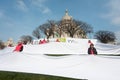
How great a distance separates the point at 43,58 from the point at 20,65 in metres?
1.14

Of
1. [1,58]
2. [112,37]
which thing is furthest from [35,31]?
[1,58]

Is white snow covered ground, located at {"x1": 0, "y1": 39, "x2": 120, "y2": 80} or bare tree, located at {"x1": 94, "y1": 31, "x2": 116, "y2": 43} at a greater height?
bare tree, located at {"x1": 94, "y1": 31, "x2": 116, "y2": 43}

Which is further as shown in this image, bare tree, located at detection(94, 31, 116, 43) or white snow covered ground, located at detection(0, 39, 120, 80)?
bare tree, located at detection(94, 31, 116, 43)

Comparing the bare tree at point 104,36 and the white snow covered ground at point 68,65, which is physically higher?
the bare tree at point 104,36

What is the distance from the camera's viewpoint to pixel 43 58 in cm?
1086

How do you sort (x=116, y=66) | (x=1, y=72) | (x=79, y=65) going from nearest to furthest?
(x=116, y=66), (x=79, y=65), (x=1, y=72)

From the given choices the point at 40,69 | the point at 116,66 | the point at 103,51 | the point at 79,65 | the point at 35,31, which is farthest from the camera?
the point at 35,31

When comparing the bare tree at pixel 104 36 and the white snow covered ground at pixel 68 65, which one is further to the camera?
the bare tree at pixel 104 36

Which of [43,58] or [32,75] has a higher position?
[43,58]

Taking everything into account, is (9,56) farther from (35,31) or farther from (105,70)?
(35,31)

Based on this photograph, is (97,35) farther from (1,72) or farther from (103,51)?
(1,72)

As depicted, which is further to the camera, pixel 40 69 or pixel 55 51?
pixel 55 51

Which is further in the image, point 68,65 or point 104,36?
point 104,36

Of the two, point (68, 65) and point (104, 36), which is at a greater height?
point (104, 36)
